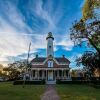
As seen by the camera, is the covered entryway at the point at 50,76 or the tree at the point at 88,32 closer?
the tree at the point at 88,32

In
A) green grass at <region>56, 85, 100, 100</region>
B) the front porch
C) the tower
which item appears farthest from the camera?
the tower

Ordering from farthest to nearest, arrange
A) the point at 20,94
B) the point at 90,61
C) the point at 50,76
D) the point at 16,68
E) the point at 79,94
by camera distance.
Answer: the point at 16,68 < the point at 50,76 < the point at 90,61 < the point at 79,94 < the point at 20,94

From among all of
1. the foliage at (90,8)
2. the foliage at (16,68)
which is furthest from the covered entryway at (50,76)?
the foliage at (90,8)

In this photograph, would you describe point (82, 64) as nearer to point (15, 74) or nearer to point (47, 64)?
point (47, 64)

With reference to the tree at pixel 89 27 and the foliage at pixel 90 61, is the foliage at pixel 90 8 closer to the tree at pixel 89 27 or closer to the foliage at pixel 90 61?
the tree at pixel 89 27

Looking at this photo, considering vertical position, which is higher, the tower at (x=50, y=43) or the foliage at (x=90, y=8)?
the tower at (x=50, y=43)

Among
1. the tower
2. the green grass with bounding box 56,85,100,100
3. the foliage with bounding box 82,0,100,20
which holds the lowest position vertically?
the green grass with bounding box 56,85,100,100

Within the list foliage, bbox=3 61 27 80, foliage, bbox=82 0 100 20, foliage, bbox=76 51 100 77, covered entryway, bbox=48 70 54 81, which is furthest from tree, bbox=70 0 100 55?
foliage, bbox=3 61 27 80

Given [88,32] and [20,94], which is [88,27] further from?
[20,94]

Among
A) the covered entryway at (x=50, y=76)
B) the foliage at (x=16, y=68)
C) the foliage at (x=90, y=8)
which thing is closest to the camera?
the foliage at (x=90, y=8)

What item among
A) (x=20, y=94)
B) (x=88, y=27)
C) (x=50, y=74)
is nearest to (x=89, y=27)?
(x=88, y=27)

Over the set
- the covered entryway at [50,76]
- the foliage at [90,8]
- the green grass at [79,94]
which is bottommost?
the green grass at [79,94]

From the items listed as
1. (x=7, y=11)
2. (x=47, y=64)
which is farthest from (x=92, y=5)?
(x=47, y=64)

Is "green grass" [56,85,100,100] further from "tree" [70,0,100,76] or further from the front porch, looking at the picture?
the front porch
